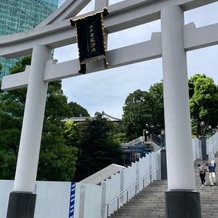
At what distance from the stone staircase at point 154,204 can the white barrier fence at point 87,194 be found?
36 centimetres

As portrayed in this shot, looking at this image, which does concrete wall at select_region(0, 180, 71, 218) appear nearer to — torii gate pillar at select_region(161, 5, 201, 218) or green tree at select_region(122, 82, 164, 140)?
torii gate pillar at select_region(161, 5, 201, 218)

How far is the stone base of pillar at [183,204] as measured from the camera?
5.78 meters

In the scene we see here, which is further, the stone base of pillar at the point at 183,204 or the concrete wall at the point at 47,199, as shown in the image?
the concrete wall at the point at 47,199

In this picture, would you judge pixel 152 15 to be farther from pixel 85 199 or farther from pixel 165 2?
pixel 85 199

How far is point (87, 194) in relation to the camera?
9492 mm

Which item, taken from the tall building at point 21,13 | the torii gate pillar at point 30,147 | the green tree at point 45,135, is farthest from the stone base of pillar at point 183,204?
the tall building at point 21,13

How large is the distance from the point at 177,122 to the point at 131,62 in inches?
83.5

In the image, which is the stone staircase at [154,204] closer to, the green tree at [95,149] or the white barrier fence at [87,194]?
the white barrier fence at [87,194]

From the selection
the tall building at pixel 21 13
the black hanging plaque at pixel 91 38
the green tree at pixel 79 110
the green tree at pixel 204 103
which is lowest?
the black hanging plaque at pixel 91 38

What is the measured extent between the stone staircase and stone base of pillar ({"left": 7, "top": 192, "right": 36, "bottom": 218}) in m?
3.97

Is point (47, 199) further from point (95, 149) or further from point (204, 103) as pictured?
point (204, 103)

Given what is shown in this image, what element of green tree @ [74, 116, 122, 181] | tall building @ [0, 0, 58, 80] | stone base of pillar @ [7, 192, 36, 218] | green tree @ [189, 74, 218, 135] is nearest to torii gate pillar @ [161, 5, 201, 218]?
stone base of pillar @ [7, 192, 36, 218]

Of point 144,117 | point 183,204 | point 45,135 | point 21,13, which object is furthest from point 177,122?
point 21,13

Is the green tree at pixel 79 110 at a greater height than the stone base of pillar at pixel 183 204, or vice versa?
the green tree at pixel 79 110
